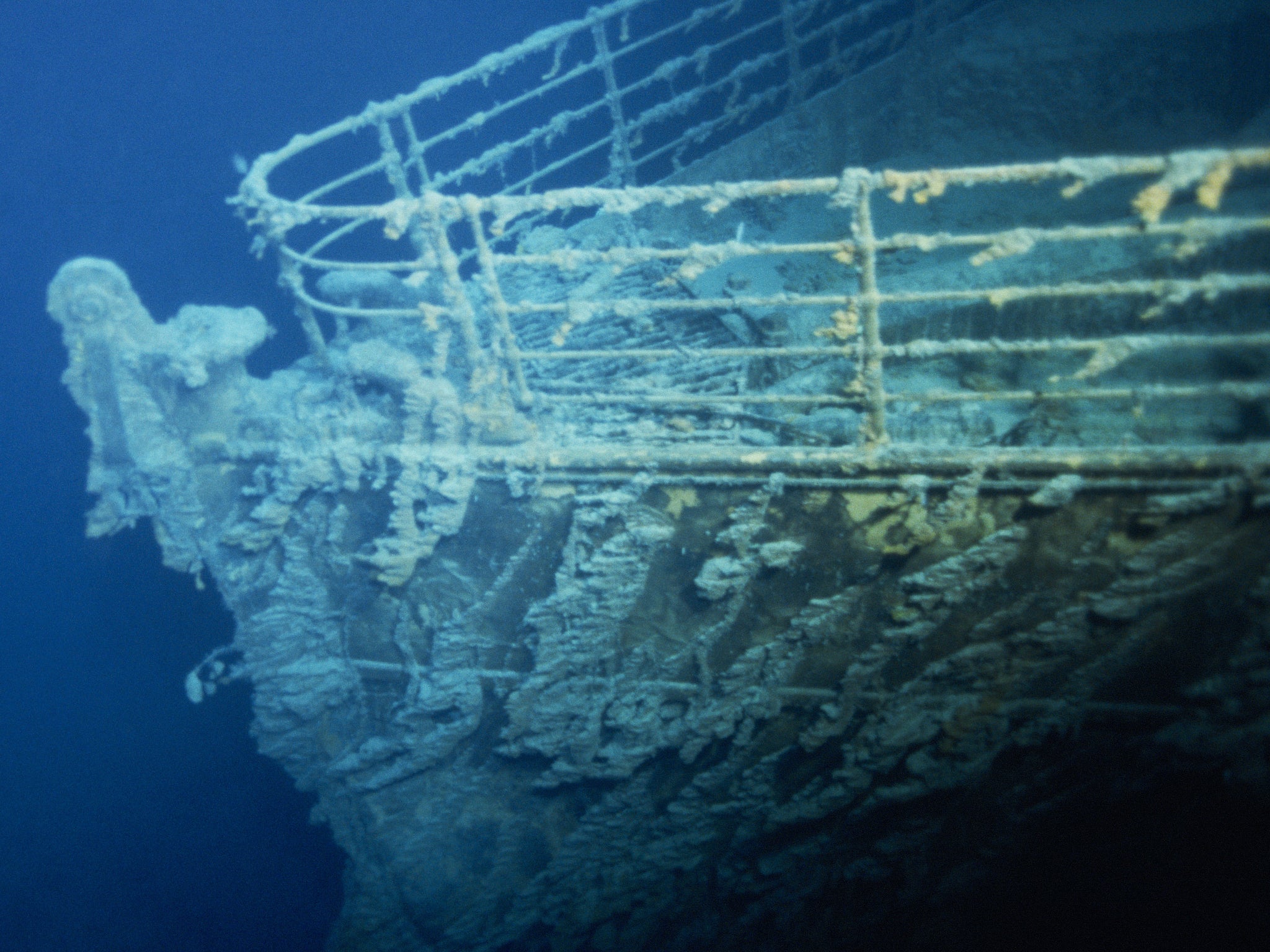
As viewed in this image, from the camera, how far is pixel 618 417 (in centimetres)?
339

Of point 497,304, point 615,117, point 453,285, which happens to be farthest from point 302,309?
point 615,117

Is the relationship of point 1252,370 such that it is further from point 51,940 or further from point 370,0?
point 370,0

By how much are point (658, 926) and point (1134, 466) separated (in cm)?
393

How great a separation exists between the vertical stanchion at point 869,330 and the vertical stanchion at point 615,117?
8.56 feet

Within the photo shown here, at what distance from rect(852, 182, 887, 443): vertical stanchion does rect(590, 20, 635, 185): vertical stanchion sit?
2.61m

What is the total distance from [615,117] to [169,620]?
1325 centimetres

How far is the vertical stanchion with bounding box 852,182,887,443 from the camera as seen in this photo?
7.51ft

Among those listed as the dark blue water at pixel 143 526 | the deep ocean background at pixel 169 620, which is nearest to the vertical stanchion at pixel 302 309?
the deep ocean background at pixel 169 620

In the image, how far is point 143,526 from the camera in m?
13.6

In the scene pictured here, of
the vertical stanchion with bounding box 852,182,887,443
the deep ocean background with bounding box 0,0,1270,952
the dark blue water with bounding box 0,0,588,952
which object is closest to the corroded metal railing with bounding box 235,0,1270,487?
the vertical stanchion with bounding box 852,182,887,443

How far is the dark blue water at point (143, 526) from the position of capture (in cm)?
1095

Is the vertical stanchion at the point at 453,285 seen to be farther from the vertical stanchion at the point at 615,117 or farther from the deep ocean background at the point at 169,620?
the deep ocean background at the point at 169,620

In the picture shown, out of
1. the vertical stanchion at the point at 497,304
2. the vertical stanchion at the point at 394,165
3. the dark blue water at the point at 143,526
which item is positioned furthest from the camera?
the dark blue water at the point at 143,526

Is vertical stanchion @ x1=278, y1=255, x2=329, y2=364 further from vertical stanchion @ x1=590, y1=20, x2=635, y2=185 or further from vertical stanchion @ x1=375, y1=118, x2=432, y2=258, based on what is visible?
vertical stanchion @ x1=590, y1=20, x2=635, y2=185
